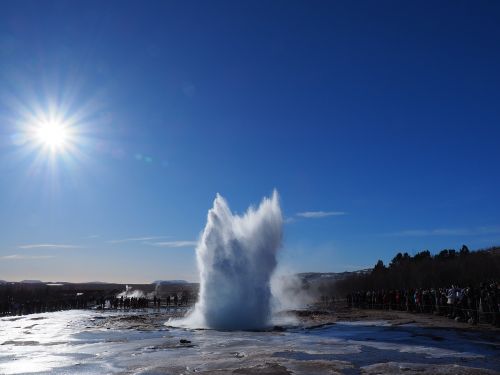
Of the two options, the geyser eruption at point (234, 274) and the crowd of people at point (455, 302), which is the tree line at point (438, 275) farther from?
the geyser eruption at point (234, 274)

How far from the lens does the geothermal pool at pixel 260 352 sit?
1245 centimetres

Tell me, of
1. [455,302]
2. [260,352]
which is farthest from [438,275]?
[260,352]

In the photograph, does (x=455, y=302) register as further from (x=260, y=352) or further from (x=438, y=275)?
(x=438, y=275)

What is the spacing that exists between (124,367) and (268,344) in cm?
588

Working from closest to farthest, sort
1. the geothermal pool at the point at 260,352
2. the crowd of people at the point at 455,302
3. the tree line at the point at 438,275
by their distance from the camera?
the geothermal pool at the point at 260,352 < the crowd of people at the point at 455,302 < the tree line at the point at 438,275

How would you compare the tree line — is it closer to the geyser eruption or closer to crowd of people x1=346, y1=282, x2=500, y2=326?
crowd of people x1=346, y1=282, x2=500, y2=326

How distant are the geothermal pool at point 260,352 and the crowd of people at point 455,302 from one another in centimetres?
263

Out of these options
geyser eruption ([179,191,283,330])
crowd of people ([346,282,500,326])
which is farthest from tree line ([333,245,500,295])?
geyser eruption ([179,191,283,330])

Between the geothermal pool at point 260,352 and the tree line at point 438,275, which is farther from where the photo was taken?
the tree line at point 438,275

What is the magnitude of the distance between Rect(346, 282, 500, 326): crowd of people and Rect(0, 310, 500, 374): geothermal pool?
2.63 meters

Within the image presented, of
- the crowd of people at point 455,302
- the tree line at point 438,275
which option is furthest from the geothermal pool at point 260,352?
the tree line at point 438,275

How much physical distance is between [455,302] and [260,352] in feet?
44.9

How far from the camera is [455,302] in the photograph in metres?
24.8

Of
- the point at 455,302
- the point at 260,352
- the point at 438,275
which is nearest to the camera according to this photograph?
the point at 260,352
